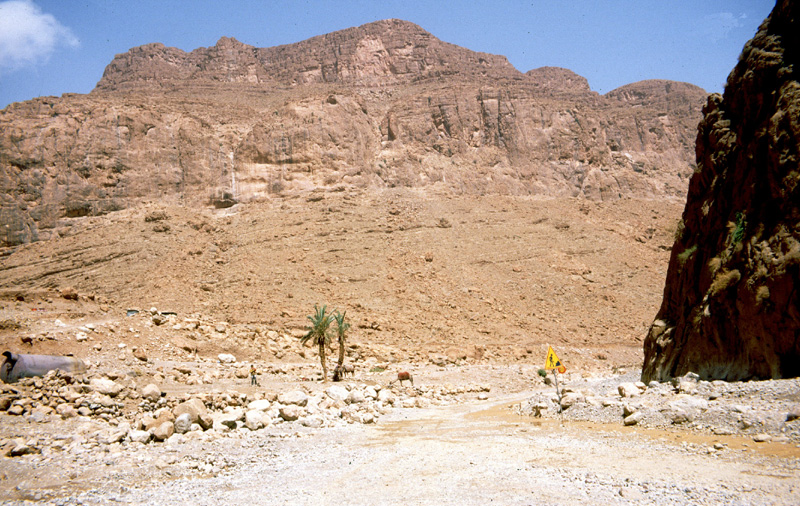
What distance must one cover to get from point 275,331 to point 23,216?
3289 centimetres

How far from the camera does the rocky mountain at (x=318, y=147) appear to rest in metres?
54.3

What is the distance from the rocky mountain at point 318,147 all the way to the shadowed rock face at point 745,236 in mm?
43562

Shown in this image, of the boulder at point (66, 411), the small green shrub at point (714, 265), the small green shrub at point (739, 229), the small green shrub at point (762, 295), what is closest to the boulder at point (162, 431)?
the boulder at point (66, 411)

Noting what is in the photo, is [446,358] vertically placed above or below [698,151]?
below

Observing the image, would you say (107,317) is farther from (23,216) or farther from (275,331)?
(23,216)

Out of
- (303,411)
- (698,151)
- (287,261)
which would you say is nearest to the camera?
(303,411)

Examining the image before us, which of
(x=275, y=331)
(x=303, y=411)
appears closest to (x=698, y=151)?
(x=303, y=411)

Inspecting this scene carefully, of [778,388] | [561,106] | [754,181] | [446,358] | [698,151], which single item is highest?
[561,106]

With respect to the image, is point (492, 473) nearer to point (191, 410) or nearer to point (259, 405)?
point (191, 410)

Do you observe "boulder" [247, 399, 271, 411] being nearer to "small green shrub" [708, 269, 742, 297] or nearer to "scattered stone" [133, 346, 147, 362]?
"scattered stone" [133, 346, 147, 362]

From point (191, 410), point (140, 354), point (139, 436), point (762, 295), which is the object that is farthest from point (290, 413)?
point (762, 295)

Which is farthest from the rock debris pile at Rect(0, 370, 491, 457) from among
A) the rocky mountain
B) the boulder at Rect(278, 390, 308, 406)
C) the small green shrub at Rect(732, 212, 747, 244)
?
the rocky mountain

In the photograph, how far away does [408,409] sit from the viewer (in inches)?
758

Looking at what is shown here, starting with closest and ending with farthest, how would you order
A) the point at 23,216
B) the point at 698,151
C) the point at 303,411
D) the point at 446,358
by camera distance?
1. the point at 303,411
2. the point at 698,151
3. the point at 446,358
4. the point at 23,216
